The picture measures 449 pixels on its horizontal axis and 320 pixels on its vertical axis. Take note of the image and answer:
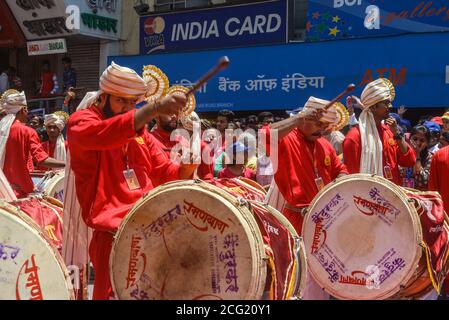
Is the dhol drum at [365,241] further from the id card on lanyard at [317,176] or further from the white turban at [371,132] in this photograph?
the white turban at [371,132]

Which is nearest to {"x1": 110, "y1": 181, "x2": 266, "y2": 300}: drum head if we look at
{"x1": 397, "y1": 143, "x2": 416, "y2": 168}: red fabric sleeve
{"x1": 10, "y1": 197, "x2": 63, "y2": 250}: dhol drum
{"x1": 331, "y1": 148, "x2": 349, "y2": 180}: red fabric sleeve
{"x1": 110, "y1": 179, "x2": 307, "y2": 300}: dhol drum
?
{"x1": 110, "y1": 179, "x2": 307, "y2": 300}: dhol drum

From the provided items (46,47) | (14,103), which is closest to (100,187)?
(14,103)

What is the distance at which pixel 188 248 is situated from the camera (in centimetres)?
395

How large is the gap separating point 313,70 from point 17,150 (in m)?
6.38

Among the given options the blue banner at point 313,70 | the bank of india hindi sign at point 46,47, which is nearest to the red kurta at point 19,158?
the blue banner at point 313,70

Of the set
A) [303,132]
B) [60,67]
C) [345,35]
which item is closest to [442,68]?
[345,35]

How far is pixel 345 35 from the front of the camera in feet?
45.8

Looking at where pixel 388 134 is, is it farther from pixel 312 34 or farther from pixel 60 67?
pixel 60 67

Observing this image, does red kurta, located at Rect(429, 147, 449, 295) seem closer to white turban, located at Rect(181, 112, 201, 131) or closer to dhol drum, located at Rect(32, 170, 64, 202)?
Result: white turban, located at Rect(181, 112, 201, 131)

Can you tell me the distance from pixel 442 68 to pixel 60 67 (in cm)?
1187

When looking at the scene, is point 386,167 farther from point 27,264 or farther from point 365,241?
point 27,264

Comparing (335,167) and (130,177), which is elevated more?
(130,177)

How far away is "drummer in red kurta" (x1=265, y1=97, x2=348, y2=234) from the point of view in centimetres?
614

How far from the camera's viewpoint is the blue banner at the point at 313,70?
39.7 ft
